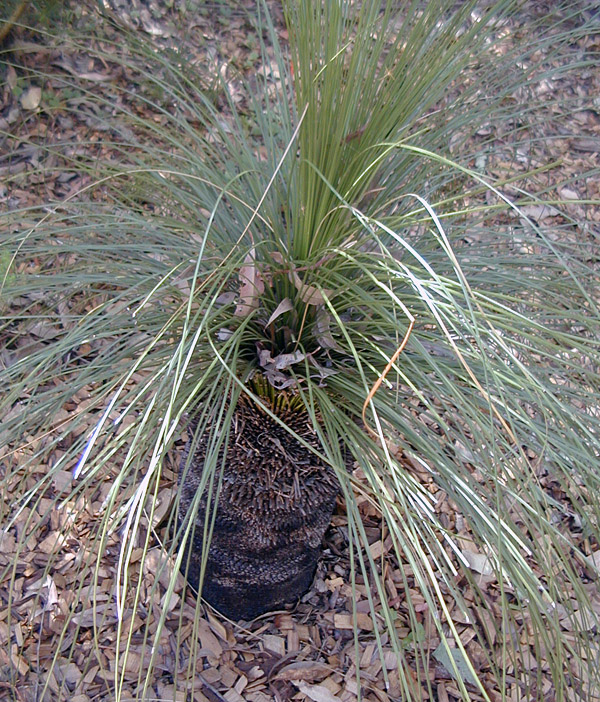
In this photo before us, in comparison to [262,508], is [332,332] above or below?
above

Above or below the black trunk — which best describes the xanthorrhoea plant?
above

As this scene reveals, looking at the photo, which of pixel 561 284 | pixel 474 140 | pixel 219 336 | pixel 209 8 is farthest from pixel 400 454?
pixel 209 8

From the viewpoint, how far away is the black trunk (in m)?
1.10

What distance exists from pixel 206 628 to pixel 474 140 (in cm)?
191

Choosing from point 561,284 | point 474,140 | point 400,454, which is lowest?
point 400,454

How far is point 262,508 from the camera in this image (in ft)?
3.71

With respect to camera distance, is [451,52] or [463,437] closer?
[463,437]

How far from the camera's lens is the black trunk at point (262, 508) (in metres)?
1.10

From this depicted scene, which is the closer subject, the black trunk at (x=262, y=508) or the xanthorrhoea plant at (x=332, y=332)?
the xanthorrhoea plant at (x=332, y=332)

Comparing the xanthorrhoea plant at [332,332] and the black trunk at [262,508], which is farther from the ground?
the xanthorrhoea plant at [332,332]

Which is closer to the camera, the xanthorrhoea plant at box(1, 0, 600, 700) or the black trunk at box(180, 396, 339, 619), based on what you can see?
the xanthorrhoea plant at box(1, 0, 600, 700)

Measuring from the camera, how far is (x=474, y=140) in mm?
2410

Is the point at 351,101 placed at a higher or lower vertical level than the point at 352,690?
higher

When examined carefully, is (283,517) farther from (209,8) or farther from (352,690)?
(209,8)
